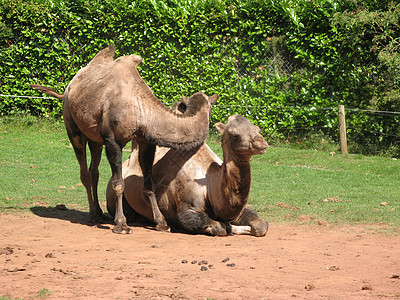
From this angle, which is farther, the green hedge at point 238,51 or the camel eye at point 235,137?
the green hedge at point 238,51

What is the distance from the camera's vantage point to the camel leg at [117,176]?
785 centimetres

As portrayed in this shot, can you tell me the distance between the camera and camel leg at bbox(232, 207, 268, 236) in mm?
7624

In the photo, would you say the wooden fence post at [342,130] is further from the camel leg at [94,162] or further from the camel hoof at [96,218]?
the camel hoof at [96,218]

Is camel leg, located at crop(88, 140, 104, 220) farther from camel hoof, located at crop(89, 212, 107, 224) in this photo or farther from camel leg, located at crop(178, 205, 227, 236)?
camel leg, located at crop(178, 205, 227, 236)

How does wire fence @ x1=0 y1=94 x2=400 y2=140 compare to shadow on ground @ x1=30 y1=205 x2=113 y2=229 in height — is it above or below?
above

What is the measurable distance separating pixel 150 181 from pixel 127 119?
0.90m

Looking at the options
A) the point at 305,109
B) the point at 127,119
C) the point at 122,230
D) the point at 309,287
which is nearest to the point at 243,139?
the point at 127,119

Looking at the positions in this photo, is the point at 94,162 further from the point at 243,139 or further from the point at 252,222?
the point at 243,139

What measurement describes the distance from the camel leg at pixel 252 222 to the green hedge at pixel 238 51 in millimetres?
7400

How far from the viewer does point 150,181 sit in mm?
8117

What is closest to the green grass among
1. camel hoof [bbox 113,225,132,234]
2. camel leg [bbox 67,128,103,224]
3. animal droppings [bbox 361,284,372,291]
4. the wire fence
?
the wire fence

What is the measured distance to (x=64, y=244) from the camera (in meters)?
6.95

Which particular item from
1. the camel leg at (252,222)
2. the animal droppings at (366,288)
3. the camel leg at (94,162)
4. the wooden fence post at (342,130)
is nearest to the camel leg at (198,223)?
the camel leg at (252,222)

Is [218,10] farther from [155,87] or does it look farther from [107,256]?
[107,256]
